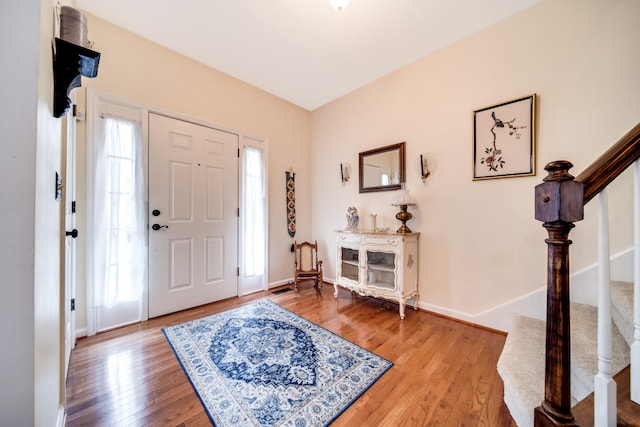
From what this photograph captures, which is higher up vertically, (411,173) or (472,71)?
(472,71)

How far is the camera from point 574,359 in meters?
1.07

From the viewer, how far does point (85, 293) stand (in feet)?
6.70

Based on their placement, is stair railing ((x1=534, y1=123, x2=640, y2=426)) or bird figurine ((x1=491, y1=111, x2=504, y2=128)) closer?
stair railing ((x1=534, y1=123, x2=640, y2=426))

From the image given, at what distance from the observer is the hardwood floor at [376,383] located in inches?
49.0

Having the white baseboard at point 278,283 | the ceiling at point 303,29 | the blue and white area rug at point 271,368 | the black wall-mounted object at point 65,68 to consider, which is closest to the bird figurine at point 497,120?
the ceiling at point 303,29

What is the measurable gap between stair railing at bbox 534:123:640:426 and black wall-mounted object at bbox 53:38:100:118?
5.78 ft

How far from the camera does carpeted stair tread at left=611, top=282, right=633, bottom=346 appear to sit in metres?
1.06

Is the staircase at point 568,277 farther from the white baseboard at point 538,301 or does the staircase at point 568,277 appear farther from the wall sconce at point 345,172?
the wall sconce at point 345,172

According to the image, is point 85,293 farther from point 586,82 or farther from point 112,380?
point 586,82

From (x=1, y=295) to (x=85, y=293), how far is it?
6.81 feet

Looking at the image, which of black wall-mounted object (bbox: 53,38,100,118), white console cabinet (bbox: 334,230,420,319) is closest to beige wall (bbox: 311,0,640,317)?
white console cabinet (bbox: 334,230,420,319)

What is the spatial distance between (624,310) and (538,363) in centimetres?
49

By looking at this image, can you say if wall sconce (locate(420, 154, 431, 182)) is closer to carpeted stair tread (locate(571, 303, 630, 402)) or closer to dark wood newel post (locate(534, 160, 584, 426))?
carpeted stair tread (locate(571, 303, 630, 402))

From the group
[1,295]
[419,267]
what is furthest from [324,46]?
[1,295]
